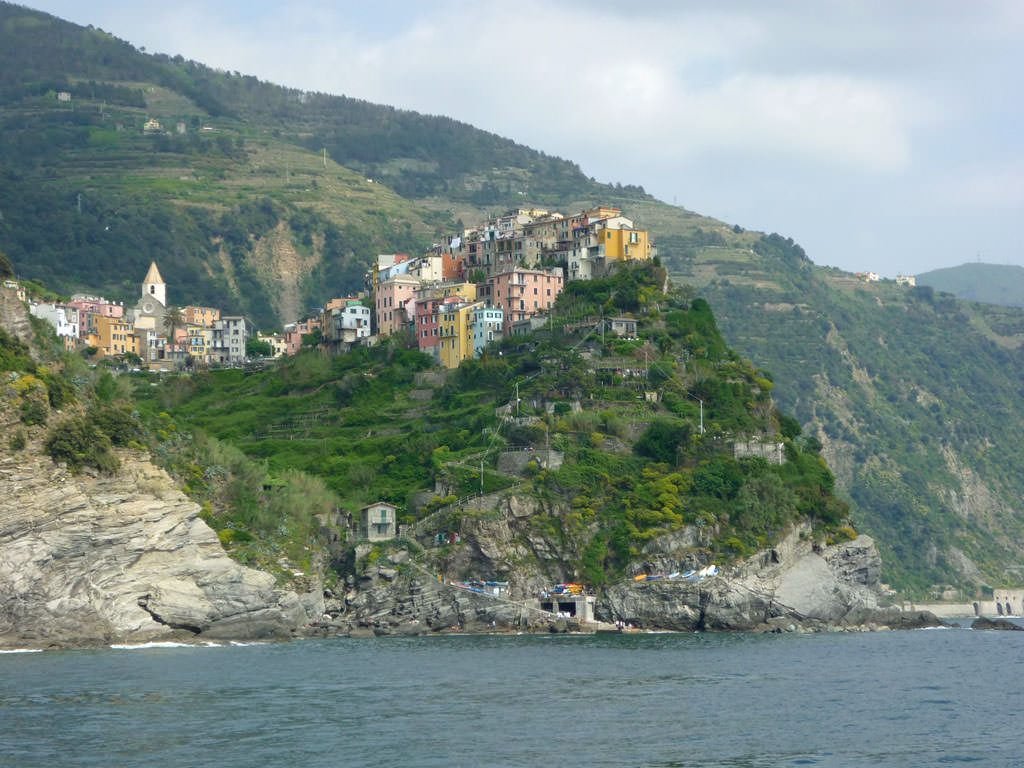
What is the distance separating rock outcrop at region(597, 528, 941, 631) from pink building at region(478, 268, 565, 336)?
3333 cm

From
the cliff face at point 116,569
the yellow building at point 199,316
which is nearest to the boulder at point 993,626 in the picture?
the cliff face at point 116,569

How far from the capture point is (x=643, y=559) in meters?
89.7

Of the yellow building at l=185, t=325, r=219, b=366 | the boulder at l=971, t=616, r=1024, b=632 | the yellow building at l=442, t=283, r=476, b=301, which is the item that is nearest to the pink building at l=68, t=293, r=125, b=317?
the yellow building at l=185, t=325, r=219, b=366

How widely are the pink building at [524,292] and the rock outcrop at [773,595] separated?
3333 cm

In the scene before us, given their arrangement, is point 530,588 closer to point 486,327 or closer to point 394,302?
point 486,327

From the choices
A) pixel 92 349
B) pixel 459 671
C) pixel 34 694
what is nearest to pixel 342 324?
pixel 92 349

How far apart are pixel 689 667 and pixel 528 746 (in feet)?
75.5

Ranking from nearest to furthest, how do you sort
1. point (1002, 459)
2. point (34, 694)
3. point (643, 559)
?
point (34, 694) < point (643, 559) < point (1002, 459)

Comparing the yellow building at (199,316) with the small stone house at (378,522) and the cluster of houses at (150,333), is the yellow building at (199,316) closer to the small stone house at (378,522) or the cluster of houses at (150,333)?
the cluster of houses at (150,333)

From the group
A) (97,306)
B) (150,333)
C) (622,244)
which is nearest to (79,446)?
(622,244)

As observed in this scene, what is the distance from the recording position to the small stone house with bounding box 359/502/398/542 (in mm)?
92562

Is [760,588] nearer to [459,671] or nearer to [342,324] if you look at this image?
[459,671]

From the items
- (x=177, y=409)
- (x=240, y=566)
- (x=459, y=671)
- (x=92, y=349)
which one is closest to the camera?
(x=459, y=671)

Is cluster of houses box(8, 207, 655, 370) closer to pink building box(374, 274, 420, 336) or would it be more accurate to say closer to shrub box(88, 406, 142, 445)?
pink building box(374, 274, 420, 336)
